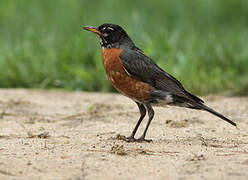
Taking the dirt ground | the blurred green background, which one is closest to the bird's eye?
the dirt ground

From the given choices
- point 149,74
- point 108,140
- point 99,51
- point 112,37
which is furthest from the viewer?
point 99,51

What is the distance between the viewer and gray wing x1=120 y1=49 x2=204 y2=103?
5.37 metres

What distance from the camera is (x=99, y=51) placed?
29.9 ft

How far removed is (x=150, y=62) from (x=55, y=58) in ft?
12.0

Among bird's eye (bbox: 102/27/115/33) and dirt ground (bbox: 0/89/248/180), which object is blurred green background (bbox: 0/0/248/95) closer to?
dirt ground (bbox: 0/89/248/180)

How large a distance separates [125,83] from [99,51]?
3.90 metres

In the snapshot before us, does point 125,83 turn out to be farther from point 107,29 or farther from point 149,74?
point 107,29

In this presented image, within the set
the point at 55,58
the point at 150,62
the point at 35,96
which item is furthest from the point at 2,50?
the point at 150,62

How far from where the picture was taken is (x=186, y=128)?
5.72 meters

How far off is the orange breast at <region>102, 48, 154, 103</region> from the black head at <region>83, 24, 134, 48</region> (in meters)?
0.29

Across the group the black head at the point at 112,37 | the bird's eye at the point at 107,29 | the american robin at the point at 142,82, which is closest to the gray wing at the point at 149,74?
the american robin at the point at 142,82

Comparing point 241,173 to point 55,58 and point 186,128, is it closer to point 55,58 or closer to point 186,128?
point 186,128

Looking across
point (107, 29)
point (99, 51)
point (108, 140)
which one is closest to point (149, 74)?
point (107, 29)

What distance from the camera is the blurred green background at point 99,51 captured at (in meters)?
8.35
